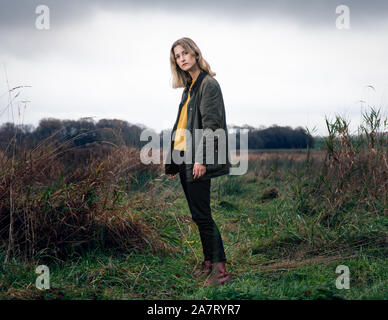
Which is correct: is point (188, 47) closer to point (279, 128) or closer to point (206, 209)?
point (206, 209)

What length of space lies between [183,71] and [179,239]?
175 cm

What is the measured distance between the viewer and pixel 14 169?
3062 mm

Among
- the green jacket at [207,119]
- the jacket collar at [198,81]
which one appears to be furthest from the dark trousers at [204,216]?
the jacket collar at [198,81]

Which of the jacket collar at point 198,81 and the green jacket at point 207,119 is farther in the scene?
the jacket collar at point 198,81

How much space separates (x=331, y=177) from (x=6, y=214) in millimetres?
3423

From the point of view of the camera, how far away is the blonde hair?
2898mm

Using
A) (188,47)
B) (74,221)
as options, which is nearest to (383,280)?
(188,47)

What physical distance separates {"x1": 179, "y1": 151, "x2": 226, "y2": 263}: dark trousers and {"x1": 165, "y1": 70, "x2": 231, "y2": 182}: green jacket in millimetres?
102

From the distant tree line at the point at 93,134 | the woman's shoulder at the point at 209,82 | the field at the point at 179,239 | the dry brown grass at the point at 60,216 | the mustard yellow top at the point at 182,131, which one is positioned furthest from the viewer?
the distant tree line at the point at 93,134

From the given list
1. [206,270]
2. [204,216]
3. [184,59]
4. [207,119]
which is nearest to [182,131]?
[207,119]

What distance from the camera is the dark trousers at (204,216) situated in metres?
2.79

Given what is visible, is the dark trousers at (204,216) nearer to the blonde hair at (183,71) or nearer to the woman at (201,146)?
the woman at (201,146)

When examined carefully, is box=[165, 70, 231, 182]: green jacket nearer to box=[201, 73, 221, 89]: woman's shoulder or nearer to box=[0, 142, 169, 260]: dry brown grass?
box=[201, 73, 221, 89]: woman's shoulder

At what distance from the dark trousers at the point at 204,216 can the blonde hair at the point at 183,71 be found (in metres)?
0.80
